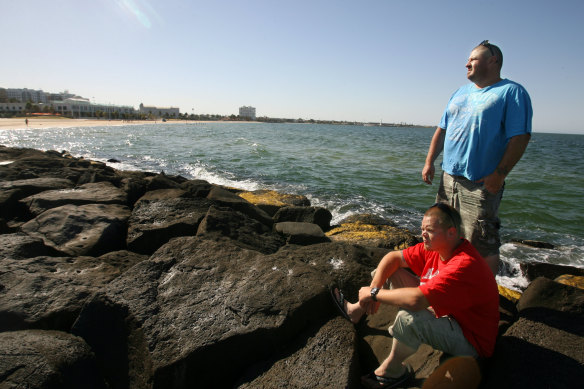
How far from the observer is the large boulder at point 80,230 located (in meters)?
4.05

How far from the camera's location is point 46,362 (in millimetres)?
2127

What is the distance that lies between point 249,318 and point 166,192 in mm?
3975

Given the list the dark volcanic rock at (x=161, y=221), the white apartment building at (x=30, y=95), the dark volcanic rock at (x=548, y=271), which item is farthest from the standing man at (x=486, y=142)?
the white apartment building at (x=30, y=95)

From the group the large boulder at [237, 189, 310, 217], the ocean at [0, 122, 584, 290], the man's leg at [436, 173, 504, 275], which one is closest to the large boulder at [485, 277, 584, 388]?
the man's leg at [436, 173, 504, 275]

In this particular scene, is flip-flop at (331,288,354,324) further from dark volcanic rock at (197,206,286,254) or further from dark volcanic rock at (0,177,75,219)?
dark volcanic rock at (0,177,75,219)

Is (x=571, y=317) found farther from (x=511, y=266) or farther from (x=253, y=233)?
(x=511, y=266)

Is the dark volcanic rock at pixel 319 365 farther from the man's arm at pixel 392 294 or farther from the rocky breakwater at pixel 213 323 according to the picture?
the man's arm at pixel 392 294

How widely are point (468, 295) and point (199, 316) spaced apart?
186cm

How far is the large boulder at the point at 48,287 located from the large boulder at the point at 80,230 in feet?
1.80

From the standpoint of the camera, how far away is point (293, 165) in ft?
58.8

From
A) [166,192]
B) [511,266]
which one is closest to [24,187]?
[166,192]

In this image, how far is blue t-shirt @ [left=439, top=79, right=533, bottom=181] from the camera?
8.91 ft

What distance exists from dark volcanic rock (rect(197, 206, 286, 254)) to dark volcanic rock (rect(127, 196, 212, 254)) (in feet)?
1.29

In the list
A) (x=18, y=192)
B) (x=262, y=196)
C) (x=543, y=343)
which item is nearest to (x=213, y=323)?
(x=543, y=343)
